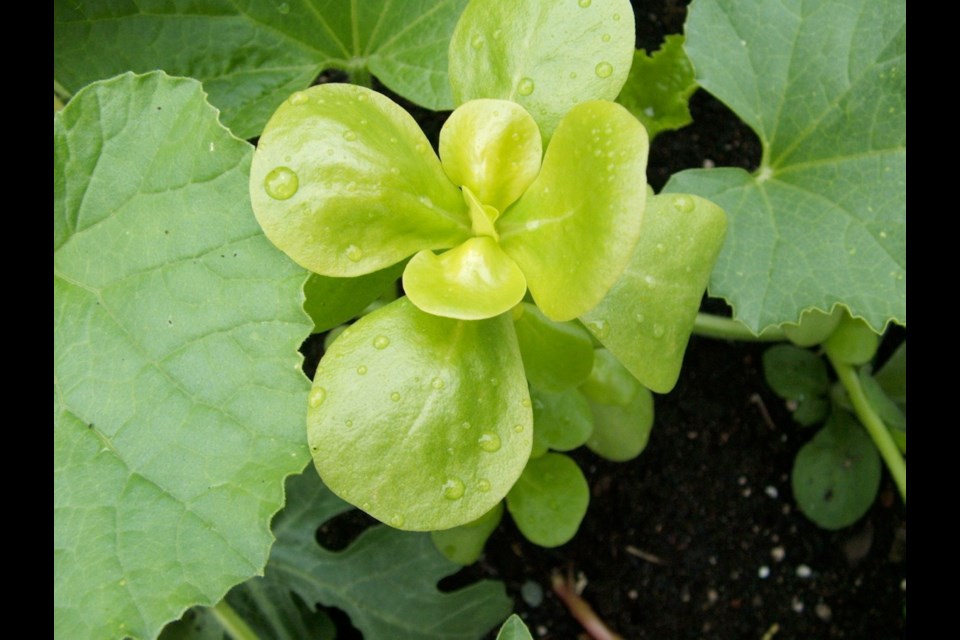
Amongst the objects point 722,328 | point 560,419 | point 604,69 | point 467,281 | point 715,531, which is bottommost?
point 715,531

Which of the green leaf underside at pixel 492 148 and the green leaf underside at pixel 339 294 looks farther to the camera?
the green leaf underside at pixel 339 294

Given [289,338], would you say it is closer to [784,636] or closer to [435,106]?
[435,106]

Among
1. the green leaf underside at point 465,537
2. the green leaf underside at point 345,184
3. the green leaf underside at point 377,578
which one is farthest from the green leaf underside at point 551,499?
the green leaf underside at point 345,184

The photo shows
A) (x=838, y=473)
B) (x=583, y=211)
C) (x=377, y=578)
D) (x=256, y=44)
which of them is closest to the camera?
(x=583, y=211)

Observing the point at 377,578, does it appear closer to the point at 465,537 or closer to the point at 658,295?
the point at 465,537

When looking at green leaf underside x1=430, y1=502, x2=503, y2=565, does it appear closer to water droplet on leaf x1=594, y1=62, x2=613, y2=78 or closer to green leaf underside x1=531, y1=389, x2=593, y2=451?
green leaf underside x1=531, y1=389, x2=593, y2=451

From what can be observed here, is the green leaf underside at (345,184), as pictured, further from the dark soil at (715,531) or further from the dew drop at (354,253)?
the dark soil at (715,531)

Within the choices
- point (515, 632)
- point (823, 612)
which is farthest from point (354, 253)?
point (823, 612)
